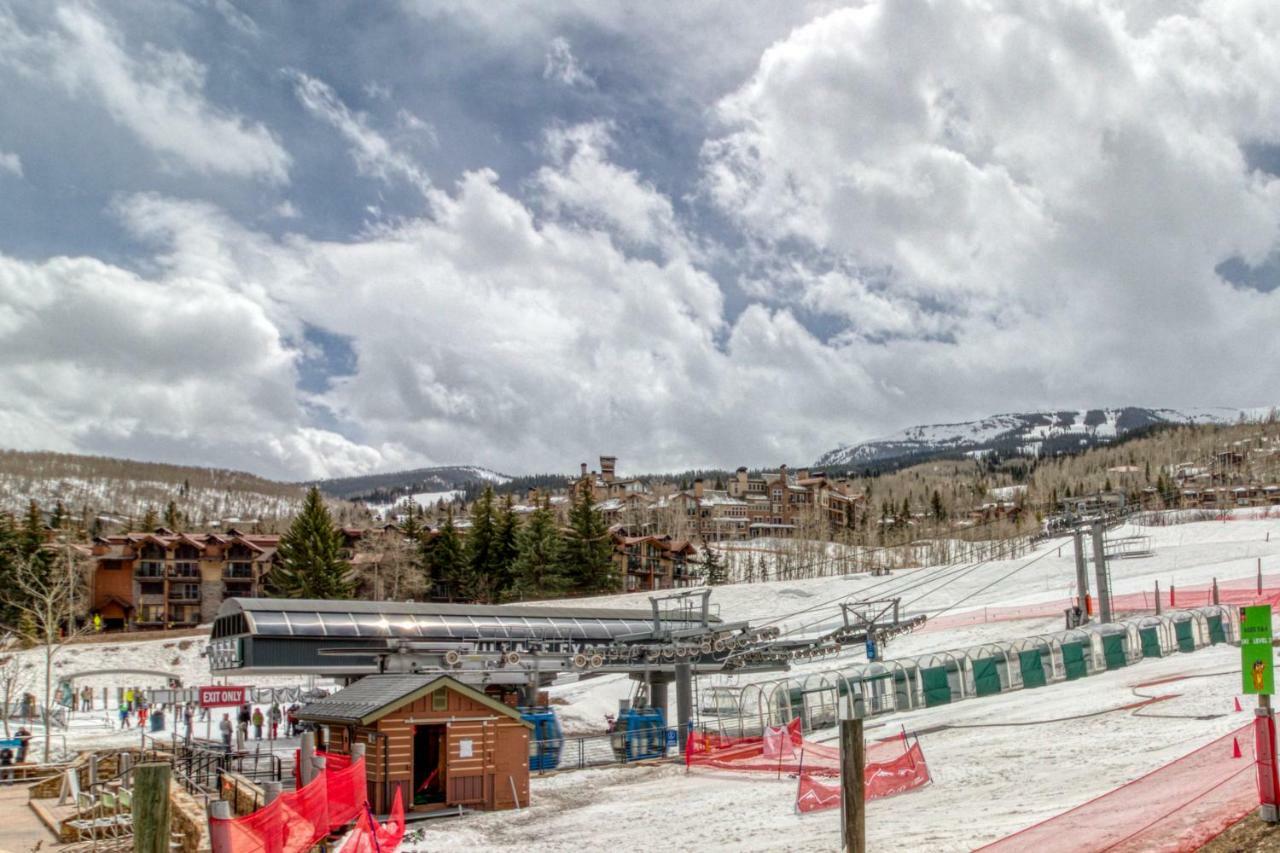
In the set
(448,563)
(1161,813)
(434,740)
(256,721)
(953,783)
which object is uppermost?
(448,563)

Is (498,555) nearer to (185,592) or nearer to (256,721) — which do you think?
(185,592)

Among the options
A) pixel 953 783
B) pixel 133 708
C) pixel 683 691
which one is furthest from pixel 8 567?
pixel 953 783

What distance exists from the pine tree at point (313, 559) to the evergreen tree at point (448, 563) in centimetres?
1033

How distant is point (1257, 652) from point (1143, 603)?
46210mm

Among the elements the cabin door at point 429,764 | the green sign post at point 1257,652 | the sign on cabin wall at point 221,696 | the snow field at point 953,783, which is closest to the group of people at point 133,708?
the sign on cabin wall at point 221,696

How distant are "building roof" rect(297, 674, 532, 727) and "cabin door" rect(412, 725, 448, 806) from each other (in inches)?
38.7

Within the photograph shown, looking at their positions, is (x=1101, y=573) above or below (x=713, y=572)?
below

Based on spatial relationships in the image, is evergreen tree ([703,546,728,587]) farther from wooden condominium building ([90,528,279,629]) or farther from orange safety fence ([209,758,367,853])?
orange safety fence ([209,758,367,853])

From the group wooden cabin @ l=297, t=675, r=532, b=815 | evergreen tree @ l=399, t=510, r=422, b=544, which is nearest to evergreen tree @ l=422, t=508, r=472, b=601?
evergreen tree @ l=399, t=510, r=422, b=544

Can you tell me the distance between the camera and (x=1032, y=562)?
76.8 metres

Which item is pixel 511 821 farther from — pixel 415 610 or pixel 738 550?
pixel 738 550

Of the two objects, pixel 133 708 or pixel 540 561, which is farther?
pixel 540 561

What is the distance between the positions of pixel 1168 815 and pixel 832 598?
6431 centimetres

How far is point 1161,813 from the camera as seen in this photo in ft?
43.6
